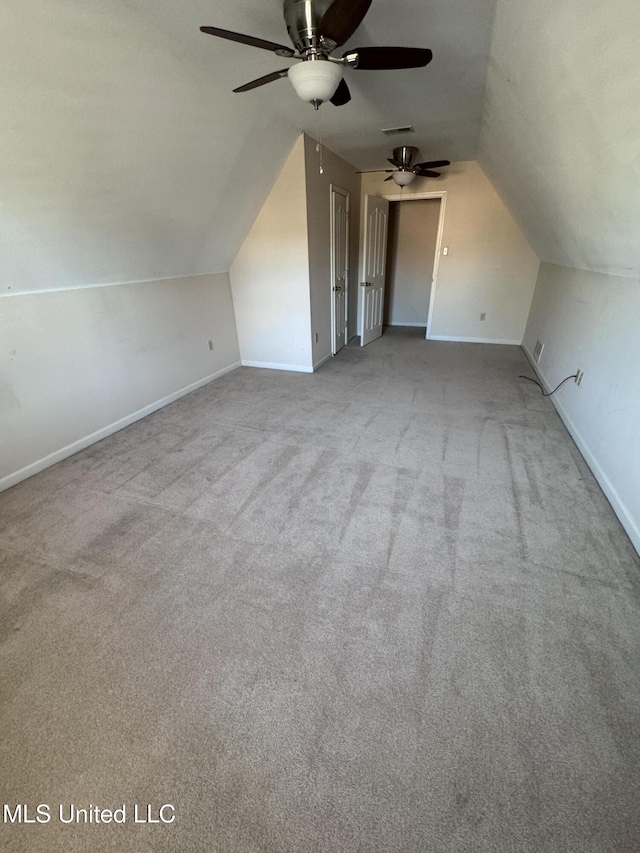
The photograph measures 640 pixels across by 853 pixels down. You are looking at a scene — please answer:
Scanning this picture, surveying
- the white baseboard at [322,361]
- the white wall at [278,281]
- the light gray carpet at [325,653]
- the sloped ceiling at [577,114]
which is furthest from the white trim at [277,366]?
the sloped ceiling at [577,114]

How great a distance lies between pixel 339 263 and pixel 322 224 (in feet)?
1.99

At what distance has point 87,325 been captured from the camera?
2.68m

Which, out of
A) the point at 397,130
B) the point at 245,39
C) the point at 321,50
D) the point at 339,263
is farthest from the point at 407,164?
the point at 245,39

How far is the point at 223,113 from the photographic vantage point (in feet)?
7.93

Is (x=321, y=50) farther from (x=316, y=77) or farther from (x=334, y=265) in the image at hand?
(x=334, y=265)

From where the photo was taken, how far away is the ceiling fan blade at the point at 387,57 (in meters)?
1.56

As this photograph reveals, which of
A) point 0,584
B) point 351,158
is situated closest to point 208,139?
point 351,158

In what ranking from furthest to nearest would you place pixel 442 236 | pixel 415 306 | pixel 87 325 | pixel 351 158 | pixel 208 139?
pixel 415 306
pixel 442 236
pixel 351 158
pixel 87 325
pixel 208 139

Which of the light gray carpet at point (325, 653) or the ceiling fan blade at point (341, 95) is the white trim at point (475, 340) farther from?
the ceiling fan blade at point (341, 95)

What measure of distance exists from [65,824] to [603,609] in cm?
193

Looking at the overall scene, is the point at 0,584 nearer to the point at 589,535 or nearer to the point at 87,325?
the point at 87,325

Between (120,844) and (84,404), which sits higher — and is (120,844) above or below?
below

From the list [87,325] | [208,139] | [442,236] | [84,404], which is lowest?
[84,404]

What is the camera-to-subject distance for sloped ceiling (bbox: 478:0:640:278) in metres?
1.32
